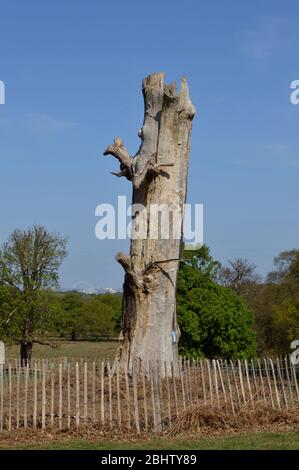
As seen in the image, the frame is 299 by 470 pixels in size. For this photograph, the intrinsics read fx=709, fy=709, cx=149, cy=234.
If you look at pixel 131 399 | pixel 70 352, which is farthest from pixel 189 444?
pixel 70 352

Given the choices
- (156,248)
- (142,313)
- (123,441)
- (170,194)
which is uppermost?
(170,194)

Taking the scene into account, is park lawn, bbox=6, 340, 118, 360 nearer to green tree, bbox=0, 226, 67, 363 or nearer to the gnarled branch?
green tree, bbox=0, 226, 67, 363

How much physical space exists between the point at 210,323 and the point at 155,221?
895 inches

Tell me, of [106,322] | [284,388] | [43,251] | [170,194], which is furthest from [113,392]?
[106,322]

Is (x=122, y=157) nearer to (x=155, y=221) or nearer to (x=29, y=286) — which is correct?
(x=155, y=221)

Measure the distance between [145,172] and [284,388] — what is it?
5.62 m

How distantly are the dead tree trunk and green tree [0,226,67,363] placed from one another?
27.0 metres

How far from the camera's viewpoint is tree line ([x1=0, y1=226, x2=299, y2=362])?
3816 cm

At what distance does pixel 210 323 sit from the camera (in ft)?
126

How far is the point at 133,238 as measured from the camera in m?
16.5

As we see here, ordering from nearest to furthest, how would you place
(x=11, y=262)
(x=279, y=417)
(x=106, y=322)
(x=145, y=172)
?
(x=279, y=417), (x=145, y=172), (x=11, y=262), (x=106, y=322)

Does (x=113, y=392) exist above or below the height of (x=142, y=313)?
below

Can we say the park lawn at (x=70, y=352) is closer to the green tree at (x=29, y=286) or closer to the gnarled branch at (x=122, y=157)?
the green tree at (x=29, y=286)

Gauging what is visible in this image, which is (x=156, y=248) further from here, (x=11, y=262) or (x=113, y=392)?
(x=11, y=262)
